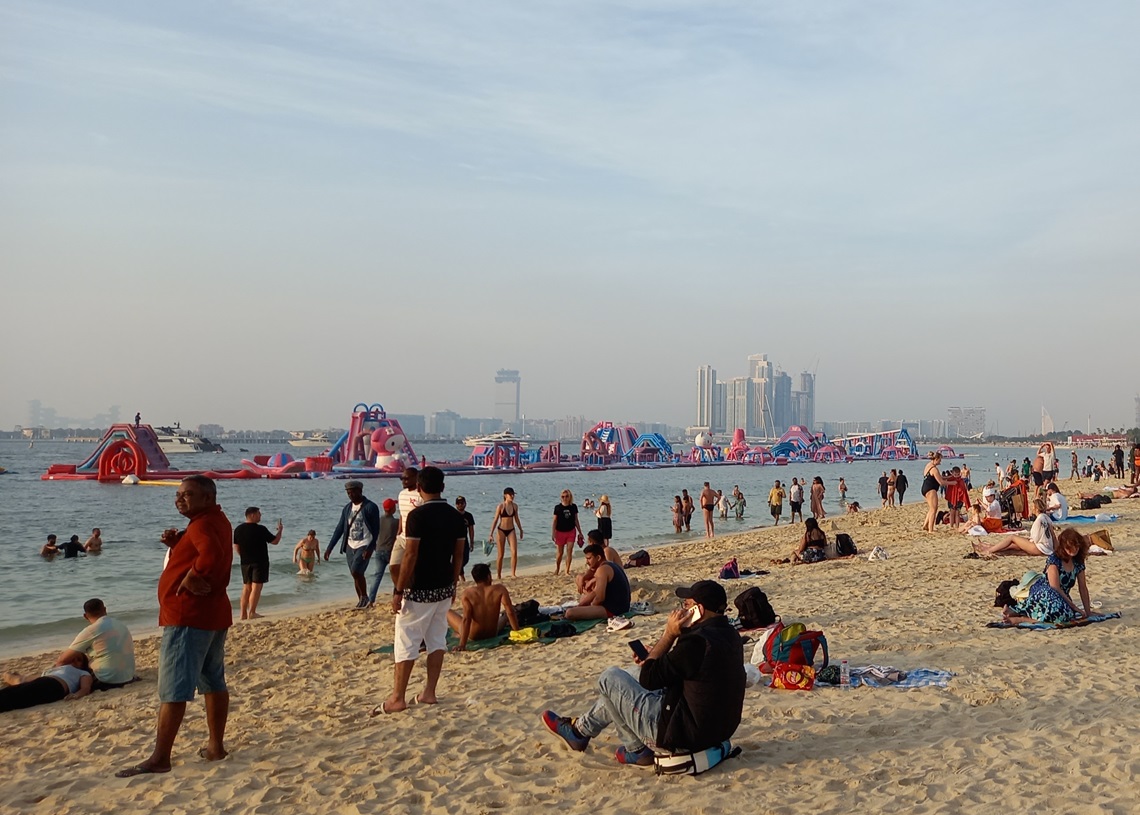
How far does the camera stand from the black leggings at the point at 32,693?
5805mm

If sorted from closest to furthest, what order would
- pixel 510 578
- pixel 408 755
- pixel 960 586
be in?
pixel 408 755 < pixel 960 586 < pixel 510 578

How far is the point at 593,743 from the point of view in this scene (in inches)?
A: 178

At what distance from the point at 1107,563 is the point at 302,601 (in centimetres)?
1041

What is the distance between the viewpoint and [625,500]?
37.8m

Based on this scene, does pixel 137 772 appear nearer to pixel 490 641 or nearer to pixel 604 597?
pixel 490 641

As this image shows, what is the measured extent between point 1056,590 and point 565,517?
22.7 ft

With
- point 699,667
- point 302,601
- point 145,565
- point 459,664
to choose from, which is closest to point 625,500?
point 145,565

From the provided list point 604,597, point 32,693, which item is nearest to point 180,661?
point 32,693

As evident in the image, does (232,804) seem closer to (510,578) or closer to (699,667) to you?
(699,667)

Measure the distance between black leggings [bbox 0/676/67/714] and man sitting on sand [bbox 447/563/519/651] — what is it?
2.83 metres

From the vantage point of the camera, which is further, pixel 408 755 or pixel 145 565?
pixel 145 565

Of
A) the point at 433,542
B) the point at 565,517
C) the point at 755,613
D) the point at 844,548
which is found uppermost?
the point at 433,542

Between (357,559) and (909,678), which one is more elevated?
(357,559)

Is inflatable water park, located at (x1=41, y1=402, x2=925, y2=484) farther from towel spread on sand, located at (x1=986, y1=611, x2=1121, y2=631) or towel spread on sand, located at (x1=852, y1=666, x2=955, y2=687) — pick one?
towel spread on sand, located at (x1=852, y1=666, x2=955, y2=687)
